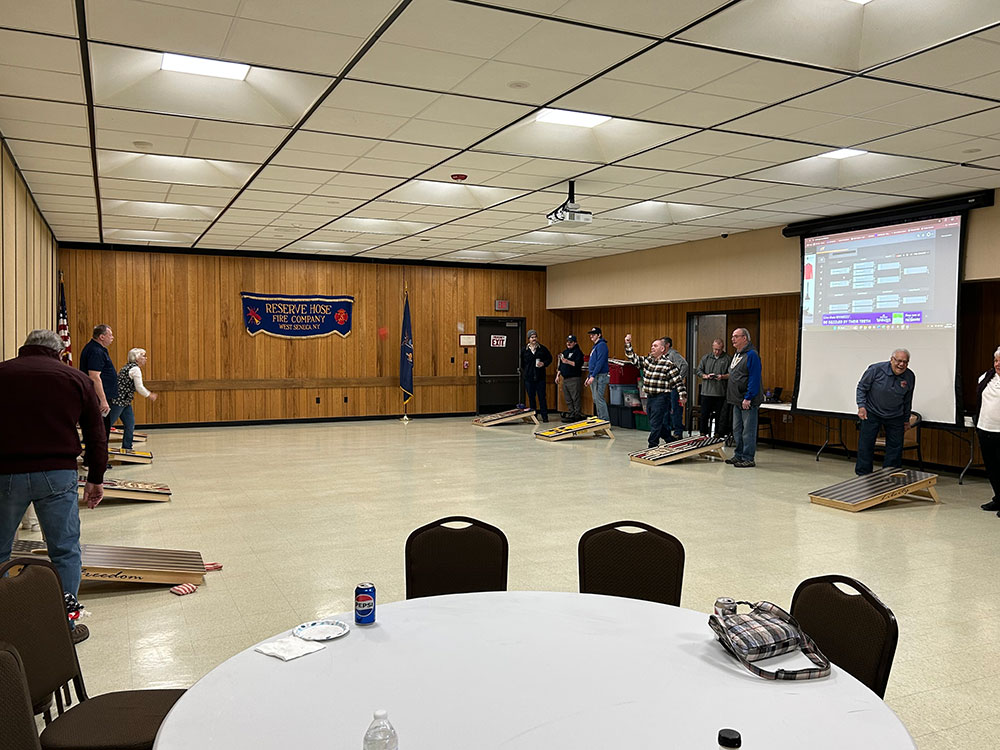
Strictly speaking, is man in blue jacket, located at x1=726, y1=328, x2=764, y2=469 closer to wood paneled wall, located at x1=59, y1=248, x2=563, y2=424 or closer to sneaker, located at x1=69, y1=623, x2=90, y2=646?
wood paneled wall, located at x1=59, y1=248, x2=563, y2=424

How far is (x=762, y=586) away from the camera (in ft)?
17.4

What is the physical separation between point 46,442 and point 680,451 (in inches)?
326

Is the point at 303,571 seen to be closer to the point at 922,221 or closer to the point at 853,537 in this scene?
the point at 853,537

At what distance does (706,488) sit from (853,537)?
7.69 ft

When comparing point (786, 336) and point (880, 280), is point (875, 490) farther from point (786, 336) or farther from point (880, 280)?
point (786, 336)


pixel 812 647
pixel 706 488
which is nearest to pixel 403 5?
pixel 812 647

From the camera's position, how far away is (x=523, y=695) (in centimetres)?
218

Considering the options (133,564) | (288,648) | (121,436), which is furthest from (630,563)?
(121,436)

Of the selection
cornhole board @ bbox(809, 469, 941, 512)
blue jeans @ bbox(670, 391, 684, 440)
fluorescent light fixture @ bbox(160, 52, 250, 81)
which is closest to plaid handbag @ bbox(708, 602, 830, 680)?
fluorescent light fixture @ bbox(160, 52, 250, 81)

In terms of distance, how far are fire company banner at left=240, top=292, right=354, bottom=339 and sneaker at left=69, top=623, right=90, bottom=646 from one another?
451 inches

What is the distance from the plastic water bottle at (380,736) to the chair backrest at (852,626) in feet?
5.08

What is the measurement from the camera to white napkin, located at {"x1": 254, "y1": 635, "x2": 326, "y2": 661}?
8.00ft

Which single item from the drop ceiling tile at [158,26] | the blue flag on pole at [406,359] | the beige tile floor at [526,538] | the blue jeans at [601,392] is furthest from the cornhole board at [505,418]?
the drop ceiling tile at [158,26]

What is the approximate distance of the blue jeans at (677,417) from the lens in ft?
41.2
